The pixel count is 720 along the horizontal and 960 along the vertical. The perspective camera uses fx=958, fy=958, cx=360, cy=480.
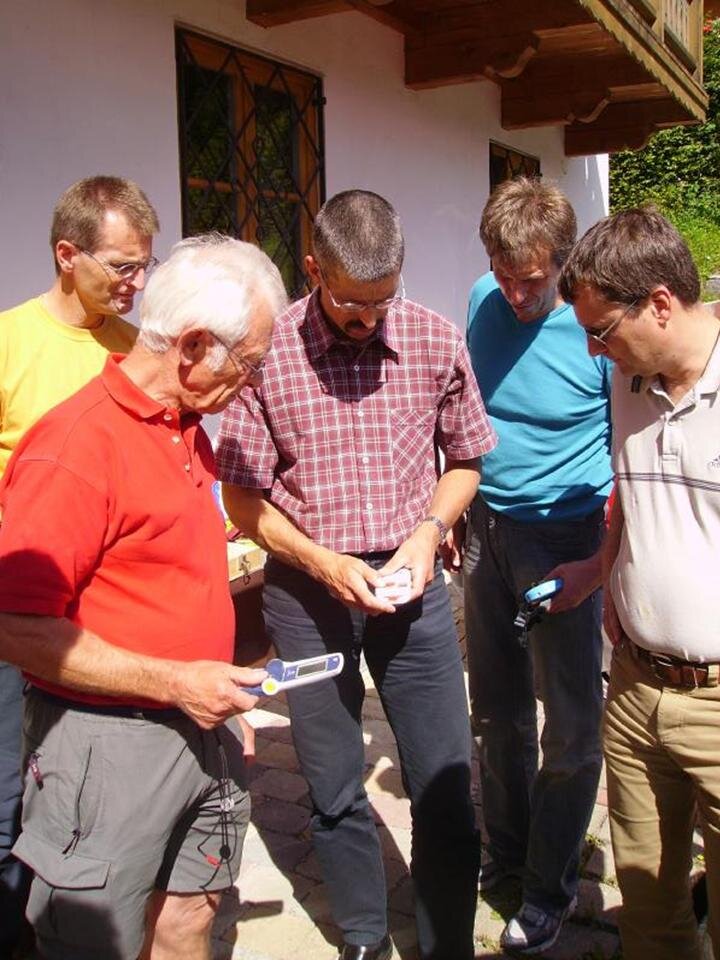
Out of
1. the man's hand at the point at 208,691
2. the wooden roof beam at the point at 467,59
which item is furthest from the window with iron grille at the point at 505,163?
the man's hand at the point at 208,691

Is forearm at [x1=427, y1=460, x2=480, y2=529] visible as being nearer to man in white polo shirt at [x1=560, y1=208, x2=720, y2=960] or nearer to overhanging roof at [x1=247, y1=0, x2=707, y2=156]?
man in white polo shirt at [x1=560, y1=208, x2=720, y2=960]

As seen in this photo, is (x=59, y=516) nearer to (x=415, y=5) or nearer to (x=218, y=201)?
(x=218, y=201)

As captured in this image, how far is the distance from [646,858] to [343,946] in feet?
3.29

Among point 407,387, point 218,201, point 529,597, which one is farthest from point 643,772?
point 218,201

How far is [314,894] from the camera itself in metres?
3.17

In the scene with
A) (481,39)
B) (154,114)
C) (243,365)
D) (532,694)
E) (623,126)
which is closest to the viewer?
(243,365)

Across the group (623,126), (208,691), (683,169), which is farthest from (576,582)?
(683,169)

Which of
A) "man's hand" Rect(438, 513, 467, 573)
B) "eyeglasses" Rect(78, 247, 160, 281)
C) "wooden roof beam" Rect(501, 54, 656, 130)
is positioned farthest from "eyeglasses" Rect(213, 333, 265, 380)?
"wooden roof beam" Rect(501, 54, 656, 130)

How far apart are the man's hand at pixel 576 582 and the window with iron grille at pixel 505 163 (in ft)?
20.6

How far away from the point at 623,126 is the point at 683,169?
14374mm

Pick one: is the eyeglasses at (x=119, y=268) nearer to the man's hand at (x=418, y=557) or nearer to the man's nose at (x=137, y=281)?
the man's nose at (x=137, y=281)

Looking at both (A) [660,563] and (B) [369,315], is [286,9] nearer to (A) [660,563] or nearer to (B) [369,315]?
(B) [369,315]

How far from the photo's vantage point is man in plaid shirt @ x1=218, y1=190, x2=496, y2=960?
245 centimetres

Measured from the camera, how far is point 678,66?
7676mm
